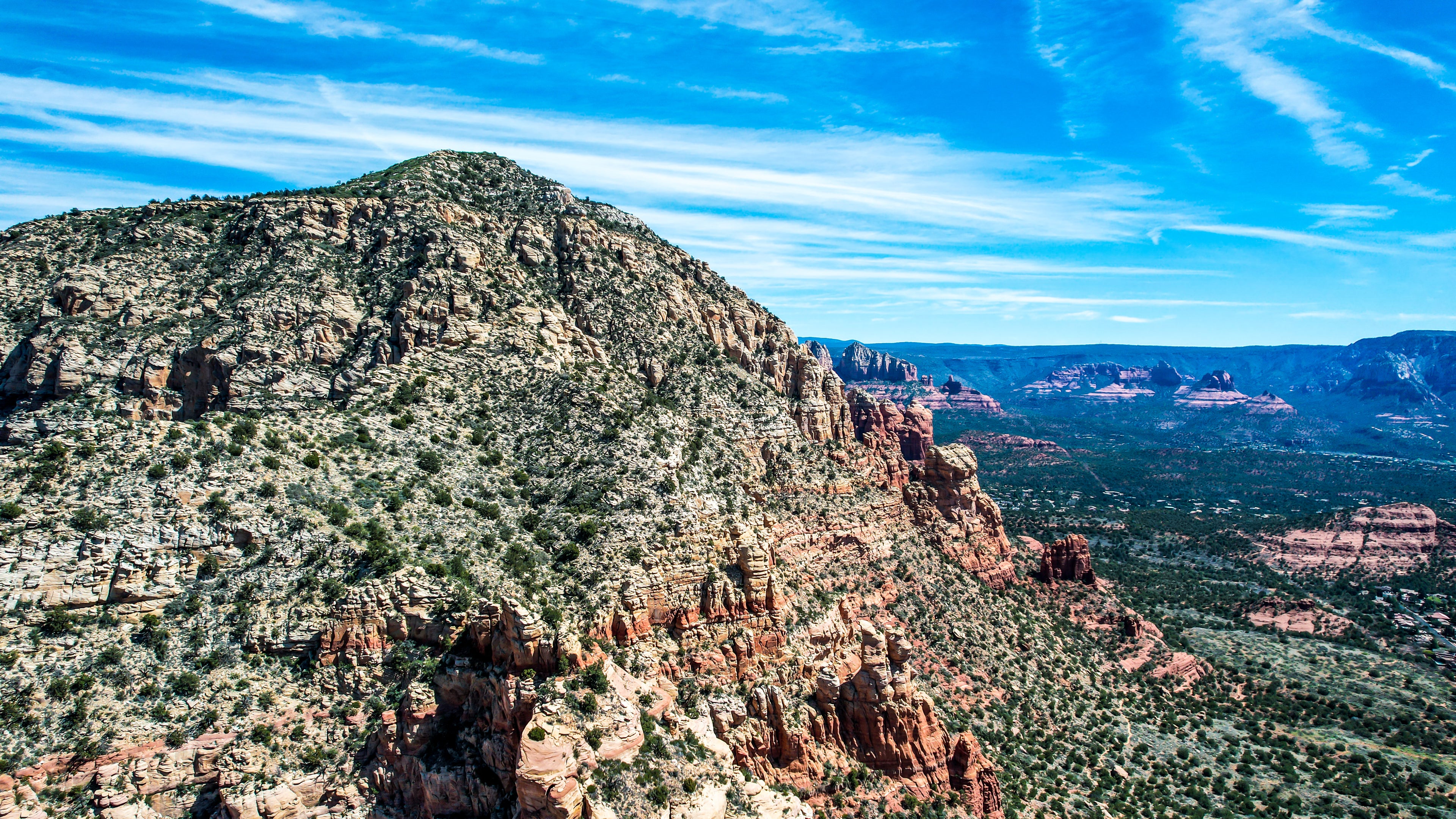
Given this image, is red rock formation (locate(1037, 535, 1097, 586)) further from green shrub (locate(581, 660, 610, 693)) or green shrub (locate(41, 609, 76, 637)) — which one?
green shrub (locate(41, 609, 76, 637))

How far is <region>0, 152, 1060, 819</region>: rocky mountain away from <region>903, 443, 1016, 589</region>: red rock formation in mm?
8923

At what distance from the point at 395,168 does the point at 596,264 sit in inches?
949

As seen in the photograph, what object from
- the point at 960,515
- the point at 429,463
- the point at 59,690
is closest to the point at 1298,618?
the point at 960,515

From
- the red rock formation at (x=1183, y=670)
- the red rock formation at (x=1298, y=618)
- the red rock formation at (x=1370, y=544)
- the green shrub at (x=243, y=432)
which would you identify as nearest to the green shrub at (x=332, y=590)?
the green shrub at (x=243, y=432)

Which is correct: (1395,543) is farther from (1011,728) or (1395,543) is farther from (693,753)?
(693,753)

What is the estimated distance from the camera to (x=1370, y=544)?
14100cm

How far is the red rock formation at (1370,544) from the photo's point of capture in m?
137

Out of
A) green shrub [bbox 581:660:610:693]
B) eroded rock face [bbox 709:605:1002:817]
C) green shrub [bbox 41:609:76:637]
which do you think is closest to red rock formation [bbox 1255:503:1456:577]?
eroded rock face [bbox 709:605:1002:817]

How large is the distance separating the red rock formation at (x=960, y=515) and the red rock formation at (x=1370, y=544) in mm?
92531

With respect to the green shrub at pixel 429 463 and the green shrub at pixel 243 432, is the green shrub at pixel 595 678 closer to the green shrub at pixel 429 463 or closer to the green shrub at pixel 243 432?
the green shrub at pixel 429 463

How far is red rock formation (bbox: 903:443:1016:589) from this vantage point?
81.2 m

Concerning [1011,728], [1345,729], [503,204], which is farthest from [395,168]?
[1345,729]

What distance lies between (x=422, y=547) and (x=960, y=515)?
2528 inches

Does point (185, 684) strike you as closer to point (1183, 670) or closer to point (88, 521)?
point (88, 521)
